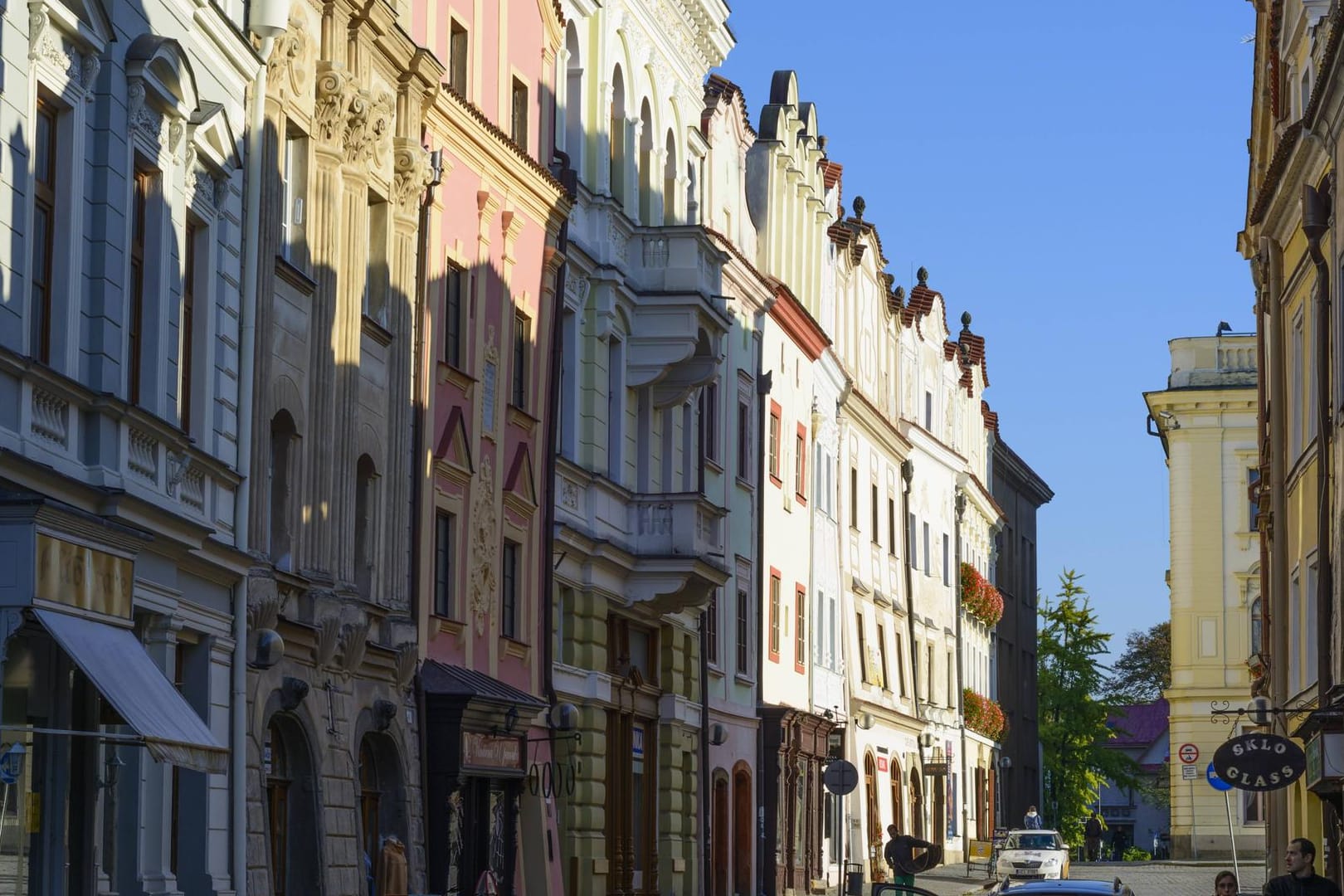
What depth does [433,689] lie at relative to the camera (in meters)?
28.8

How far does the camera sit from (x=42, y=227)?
18141mm

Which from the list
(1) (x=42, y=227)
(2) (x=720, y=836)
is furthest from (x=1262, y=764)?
(2) (x=720, y=836)

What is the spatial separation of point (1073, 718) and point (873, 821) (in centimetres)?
3520

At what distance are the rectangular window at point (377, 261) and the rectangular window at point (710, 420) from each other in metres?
15.9

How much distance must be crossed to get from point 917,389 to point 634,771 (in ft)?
109

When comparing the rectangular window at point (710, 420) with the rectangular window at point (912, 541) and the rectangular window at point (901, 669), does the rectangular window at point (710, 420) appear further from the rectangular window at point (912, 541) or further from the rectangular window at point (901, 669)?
the rectangular window at point (912, 541)

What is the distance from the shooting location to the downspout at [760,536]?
4800 centimetres

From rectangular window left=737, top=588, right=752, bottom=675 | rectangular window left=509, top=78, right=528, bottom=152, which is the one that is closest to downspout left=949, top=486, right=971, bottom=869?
rectangular window left=737, top=588, right=752, bottom=675

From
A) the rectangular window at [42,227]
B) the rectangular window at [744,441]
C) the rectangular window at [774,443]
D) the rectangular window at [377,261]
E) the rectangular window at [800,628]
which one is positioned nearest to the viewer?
the rectangular window at [42,227]

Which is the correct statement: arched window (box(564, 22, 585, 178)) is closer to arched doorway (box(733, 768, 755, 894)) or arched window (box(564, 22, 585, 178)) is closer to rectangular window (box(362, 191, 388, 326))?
rectangular window (box(362, 191, 388, 326))

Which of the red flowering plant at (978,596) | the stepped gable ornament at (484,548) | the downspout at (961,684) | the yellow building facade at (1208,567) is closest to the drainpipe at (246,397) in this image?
the stepped gable ornament at (484,548)

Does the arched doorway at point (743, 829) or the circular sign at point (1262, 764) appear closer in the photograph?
the circular sign at point (1262, 764)

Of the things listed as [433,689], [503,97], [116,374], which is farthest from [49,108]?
[503,97]

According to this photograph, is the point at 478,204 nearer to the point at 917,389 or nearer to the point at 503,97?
the point at 503,97
